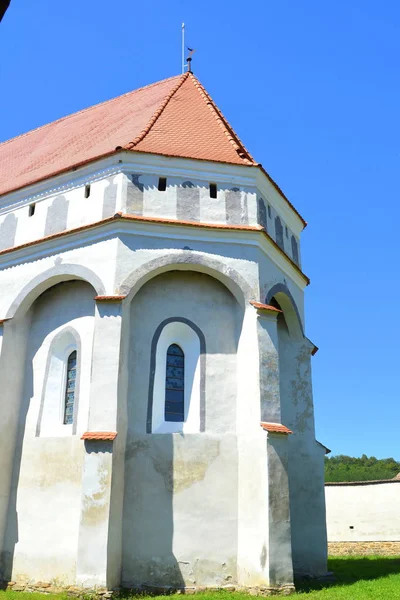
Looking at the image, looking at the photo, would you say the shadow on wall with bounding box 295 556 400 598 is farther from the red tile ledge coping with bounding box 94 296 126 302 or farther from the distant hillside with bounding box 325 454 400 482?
the distant hillside with bounding box 325 454 400 482

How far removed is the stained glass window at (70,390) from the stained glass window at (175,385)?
2.11 meters

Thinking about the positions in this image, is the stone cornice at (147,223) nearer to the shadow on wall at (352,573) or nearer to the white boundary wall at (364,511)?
the shadow on wall at (352,573)

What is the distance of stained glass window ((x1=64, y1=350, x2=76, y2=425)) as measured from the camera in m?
13.0

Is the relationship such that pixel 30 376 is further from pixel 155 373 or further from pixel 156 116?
pixel 156 116

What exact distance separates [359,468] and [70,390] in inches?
1986

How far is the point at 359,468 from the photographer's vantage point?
5812 cm

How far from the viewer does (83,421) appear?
1251 centimetres

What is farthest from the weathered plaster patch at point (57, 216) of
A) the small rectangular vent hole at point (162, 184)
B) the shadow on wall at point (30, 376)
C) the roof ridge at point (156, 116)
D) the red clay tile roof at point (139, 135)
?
the small rectangular vent hole at point (162, 184)

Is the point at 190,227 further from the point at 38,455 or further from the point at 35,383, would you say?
the point at 38,455

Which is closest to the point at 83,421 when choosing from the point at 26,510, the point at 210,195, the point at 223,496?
the point at 26,510

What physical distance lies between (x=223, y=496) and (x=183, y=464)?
1022 mm

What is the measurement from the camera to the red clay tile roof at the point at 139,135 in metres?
14.6

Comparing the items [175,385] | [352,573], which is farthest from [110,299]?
[352,573]

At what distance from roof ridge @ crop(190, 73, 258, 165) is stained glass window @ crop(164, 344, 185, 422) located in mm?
4947
